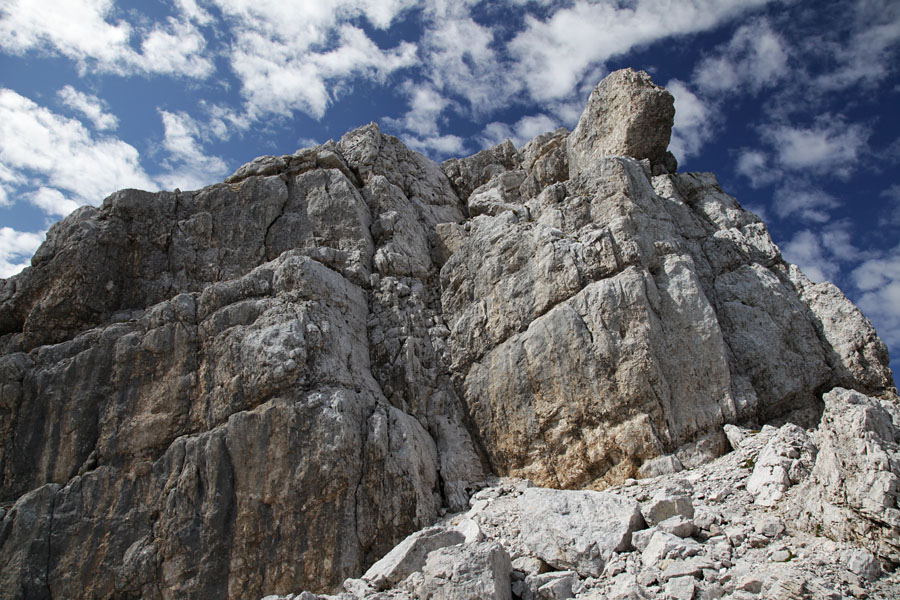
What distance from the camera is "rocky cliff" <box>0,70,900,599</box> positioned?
2105 centimetres

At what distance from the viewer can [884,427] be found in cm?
1395

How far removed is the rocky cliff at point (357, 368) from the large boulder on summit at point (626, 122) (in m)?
0.25

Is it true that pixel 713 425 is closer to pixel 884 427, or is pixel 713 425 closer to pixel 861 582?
pixel 884 427

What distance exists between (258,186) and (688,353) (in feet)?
77.9

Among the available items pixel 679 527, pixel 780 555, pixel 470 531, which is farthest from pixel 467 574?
pixel 780 555

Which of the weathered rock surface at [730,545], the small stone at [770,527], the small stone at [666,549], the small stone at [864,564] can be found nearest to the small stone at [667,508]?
the weathered rock surface at [730,545]

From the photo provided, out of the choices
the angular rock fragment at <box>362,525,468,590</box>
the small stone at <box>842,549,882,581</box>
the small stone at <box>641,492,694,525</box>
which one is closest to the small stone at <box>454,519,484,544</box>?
the angular rock fragment at <box>362,525,468,590</box>

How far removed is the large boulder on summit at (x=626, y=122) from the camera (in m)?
31.6

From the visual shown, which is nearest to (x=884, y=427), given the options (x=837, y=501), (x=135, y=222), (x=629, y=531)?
(x=837, y=501)

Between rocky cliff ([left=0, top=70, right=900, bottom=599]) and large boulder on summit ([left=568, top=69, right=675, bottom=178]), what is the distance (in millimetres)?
247

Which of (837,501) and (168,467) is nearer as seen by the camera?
(837,501)

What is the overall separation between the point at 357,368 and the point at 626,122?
19.8 m

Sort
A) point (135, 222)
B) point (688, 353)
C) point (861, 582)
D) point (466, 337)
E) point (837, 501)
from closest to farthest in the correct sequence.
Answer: point (861, 582) → point (837, 501) → point (688, 353) → point (466, 337) → point (135, 222)

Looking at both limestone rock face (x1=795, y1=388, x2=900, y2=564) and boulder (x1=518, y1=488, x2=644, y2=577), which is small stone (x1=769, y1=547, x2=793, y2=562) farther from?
boulder (x1=518, y1=488, x2=644, y2=577)
